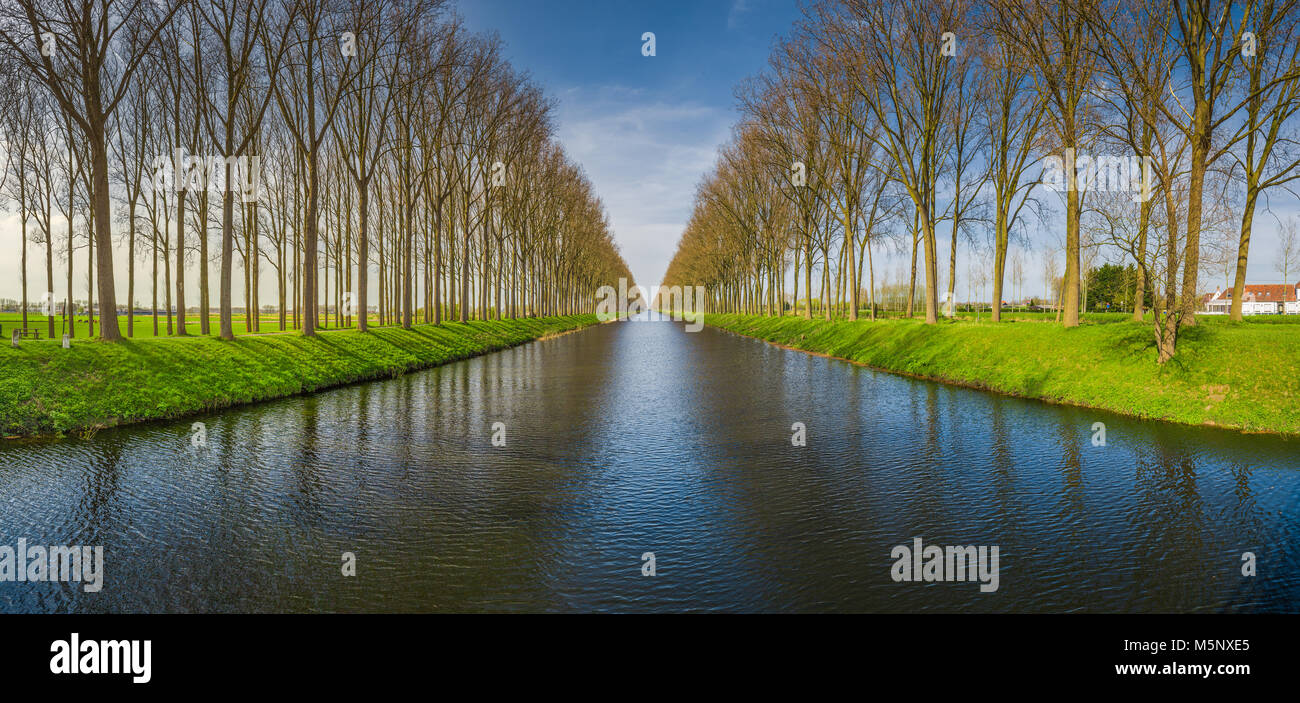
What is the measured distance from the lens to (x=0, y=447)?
10406 millimetres

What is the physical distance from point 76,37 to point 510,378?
14805 mm

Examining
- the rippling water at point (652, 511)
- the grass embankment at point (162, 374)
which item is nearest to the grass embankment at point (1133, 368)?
the rippling water at point (652, 511)

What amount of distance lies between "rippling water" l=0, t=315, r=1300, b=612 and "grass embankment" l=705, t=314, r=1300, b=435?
1314mm

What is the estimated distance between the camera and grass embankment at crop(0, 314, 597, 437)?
12.0m

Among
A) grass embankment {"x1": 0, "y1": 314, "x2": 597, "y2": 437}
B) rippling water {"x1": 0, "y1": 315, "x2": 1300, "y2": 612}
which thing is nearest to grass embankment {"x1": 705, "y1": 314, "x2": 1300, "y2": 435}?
rippling water {"x1": 0, "y1": 315, "x2": 1300, "y2": 612}

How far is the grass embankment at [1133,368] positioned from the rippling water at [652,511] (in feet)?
4.31

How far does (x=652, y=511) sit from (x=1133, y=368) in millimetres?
14701

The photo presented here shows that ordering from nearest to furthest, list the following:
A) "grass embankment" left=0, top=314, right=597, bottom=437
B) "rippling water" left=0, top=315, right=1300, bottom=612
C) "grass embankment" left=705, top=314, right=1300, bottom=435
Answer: "rippling water" left=0, top=315, right=1300, bottom=612 → "grass embankment" left=0, top=314, right=597, bottom=437 → "grass embankment" left=705, top=314, right=1300, bottom=435

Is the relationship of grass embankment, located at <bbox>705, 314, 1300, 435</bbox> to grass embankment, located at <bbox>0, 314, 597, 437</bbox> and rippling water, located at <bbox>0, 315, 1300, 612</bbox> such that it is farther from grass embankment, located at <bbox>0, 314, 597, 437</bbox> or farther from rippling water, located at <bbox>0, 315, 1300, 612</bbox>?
grass embankment, located at <bbox>0, 314, 597, 437</bbox>

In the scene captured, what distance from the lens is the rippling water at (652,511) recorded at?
5.01 metres

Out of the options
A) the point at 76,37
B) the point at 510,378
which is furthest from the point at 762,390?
the point at 76,37

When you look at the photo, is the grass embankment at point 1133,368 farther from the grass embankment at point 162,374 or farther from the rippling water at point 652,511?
the grass embankment at point 162,374
